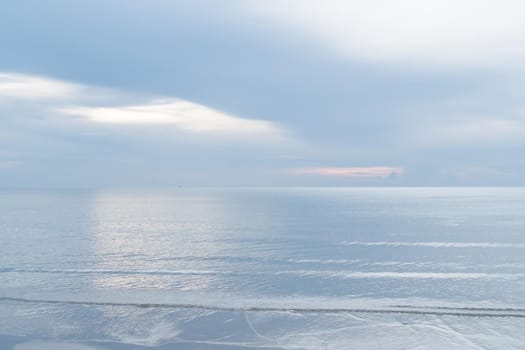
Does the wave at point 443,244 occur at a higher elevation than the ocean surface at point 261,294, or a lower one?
higher

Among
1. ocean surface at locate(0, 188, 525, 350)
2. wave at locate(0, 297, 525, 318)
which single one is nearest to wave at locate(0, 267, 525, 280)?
ocean surface at locate(0, 188, 525, 350)

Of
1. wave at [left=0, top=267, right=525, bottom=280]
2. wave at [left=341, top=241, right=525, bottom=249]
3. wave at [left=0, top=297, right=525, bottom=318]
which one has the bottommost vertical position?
wave at [left=0, top=297, right=525, bottom=318]

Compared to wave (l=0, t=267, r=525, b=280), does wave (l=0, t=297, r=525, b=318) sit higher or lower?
lower

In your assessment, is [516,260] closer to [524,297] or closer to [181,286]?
[524,297]

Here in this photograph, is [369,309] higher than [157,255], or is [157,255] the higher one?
[157,255]

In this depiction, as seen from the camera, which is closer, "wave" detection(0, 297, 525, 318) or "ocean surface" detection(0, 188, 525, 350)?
"ocean surface" detection(0, 188, 525, 350)

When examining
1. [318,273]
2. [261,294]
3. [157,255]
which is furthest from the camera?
[157,255]

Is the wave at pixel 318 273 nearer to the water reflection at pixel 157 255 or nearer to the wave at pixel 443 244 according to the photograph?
the water reflection at pixel 157 255

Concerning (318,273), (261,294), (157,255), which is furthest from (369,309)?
(157,255)

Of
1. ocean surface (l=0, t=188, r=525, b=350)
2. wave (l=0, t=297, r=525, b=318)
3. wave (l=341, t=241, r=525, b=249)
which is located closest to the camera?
ocean surface (l=0, t=188, r=525, b=350)

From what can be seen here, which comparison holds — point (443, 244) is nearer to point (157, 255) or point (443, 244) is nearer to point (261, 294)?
point (261, 294)

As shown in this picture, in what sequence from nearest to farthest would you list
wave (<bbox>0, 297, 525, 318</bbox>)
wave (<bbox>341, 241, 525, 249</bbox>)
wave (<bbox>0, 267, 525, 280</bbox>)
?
wave (<bbox>0, 297, 525, 318</bbox>) → wave (<bbox>0, 267, 525, 280</bbox>) → wave (<bbox>341, 241, 525, 249</bbox>)

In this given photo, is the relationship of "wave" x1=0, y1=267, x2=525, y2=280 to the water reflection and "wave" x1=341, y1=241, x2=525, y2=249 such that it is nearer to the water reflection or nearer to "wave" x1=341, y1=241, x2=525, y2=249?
the water reflection

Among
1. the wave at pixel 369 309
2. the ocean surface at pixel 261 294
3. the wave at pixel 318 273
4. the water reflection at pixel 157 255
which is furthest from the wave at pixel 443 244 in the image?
the wave at pixel 369 309
